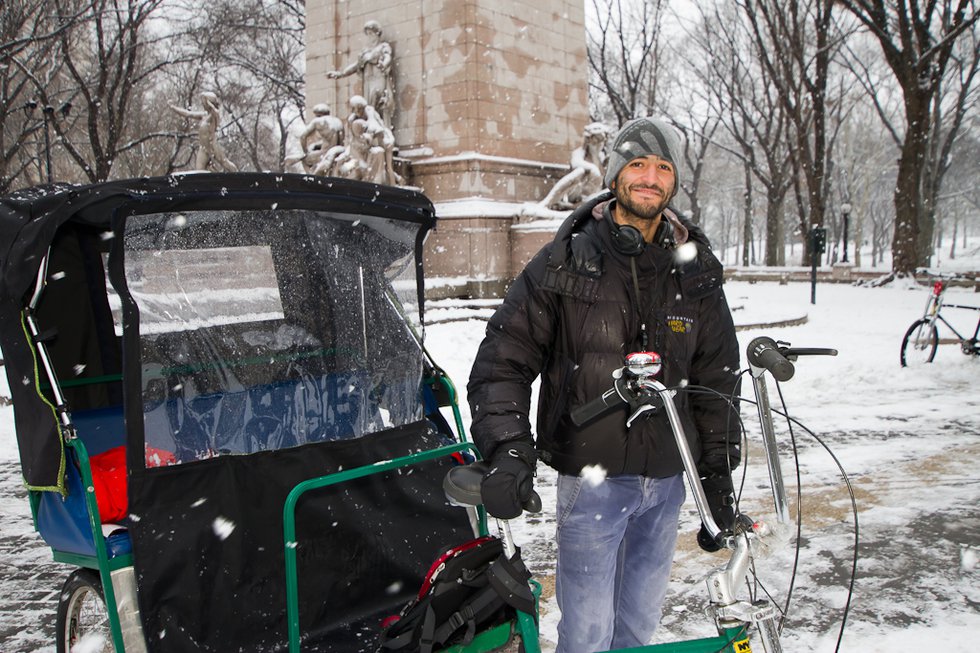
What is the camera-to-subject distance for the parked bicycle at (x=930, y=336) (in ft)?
35.3

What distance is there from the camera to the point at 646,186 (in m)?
2.68

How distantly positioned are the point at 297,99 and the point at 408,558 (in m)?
32.7

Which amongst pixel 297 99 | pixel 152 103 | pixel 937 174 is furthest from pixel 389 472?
pixel 937 174

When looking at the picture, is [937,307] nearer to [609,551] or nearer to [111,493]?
[609,551]

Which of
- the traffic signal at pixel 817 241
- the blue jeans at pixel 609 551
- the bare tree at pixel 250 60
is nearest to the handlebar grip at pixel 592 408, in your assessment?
the blue jeans at pixel 609 551

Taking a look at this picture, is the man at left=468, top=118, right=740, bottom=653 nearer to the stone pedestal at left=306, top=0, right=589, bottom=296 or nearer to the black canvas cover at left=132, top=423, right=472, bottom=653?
the black canvas cover at left=132, top=423, right=472, bottom=653

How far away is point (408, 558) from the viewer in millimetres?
3697

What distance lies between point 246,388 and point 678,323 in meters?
1.96

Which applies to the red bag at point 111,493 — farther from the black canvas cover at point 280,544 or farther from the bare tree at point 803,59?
the bare tree at point 803,59

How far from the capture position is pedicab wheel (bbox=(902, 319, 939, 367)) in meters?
10.9

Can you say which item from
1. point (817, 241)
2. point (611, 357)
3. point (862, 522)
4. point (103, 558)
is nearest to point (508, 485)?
point (611, 357)

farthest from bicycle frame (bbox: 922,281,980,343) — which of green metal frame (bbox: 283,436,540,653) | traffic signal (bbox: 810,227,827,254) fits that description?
traffic signal (bbox: 810,227,827,254)

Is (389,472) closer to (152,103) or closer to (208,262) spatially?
(208,262)

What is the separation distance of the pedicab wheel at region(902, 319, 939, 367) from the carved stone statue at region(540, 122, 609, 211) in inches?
313
